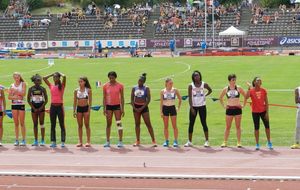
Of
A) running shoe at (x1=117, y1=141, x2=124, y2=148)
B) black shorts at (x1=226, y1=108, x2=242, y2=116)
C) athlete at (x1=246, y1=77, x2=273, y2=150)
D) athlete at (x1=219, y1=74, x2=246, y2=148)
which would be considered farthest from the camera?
running shoe at (x1=117, y1=141, x2=124, y2=148)

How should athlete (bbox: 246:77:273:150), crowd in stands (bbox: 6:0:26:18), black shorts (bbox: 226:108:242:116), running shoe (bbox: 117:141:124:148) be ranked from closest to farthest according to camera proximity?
athlete (bbox: 246:77:273:150) → black shorts (bbox: 226:108:242:116) → running shoe (bbox: 117:141:124:148) → crowd in stands (bbox: 6:0:26:18)

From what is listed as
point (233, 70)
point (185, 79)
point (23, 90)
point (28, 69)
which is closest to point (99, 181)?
point (23, 90)

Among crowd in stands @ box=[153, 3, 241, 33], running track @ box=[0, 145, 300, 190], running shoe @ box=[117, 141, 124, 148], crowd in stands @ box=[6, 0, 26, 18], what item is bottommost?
running track @ box=[0, 145, 300, 190]

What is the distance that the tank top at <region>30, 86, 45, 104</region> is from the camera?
17156 millimetres

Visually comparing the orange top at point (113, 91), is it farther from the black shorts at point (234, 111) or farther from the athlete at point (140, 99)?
the black shorts at point (234, 111)

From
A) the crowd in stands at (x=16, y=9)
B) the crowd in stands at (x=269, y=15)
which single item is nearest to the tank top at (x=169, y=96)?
the crowd in stands at (x=269, y=15)

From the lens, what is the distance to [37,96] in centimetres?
1717

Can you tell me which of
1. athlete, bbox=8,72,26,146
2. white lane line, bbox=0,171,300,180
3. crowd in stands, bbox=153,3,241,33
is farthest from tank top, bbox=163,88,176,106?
crowd in stands, bbox=153,3,241,33

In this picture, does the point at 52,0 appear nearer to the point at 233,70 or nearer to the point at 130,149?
the point at 233,70

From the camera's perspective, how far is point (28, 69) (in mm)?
48438

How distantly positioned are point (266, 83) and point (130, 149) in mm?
18697

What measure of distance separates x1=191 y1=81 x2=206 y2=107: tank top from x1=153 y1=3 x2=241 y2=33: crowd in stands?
58.5 metres

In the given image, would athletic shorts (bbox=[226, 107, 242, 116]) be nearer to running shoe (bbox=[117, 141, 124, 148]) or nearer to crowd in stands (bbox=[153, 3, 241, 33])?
running shoe (bbox=[117, 141, 124, 148])

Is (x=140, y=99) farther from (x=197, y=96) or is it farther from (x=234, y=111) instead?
(x=234, y=111)
